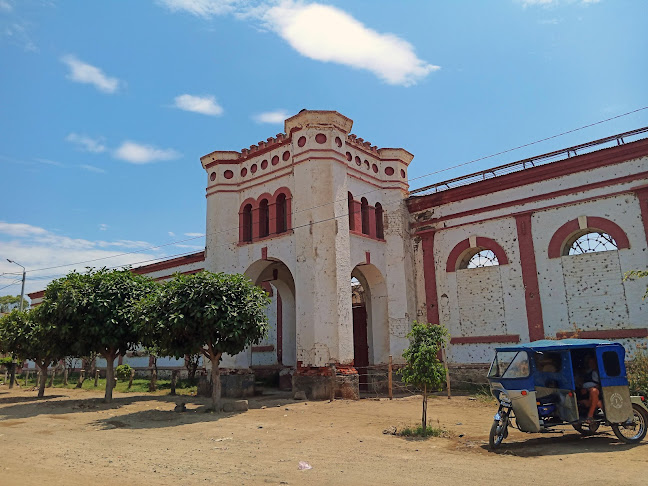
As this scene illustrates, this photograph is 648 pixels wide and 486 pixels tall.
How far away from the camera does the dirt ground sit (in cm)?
708

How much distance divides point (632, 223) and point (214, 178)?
16805 millimetres

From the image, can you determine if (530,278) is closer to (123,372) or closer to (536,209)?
(536,209)

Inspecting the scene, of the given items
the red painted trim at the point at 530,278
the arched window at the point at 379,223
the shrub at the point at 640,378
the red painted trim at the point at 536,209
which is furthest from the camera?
the arched window at the point at 379,223

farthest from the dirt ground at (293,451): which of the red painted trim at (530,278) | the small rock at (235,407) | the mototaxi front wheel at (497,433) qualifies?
the red painted trim at (530,278)

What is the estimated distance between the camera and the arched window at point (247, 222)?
2142 centimetres

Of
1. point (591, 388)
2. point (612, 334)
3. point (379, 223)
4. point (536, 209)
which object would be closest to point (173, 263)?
point (379, 223)

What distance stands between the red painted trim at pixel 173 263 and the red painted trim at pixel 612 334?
19.3 meters

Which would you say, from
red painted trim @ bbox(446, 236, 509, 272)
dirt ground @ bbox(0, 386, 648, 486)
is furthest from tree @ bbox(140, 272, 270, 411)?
red painted trim @ bbox(446, 236, 509, 272)

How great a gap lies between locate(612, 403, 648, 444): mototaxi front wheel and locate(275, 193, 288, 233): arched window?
555 inches

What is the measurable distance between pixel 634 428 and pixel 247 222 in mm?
16342

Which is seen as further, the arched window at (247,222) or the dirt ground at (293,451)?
the arched window at (247,222)

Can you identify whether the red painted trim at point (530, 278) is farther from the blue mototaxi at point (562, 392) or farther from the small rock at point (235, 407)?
the small rock at point (235, 407)

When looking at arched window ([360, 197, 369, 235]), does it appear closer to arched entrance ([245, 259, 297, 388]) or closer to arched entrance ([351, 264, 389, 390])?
arched entrance ([351, 264, 389, 390])

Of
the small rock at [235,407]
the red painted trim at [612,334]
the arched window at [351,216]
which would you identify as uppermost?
the arched window at [351,216]
